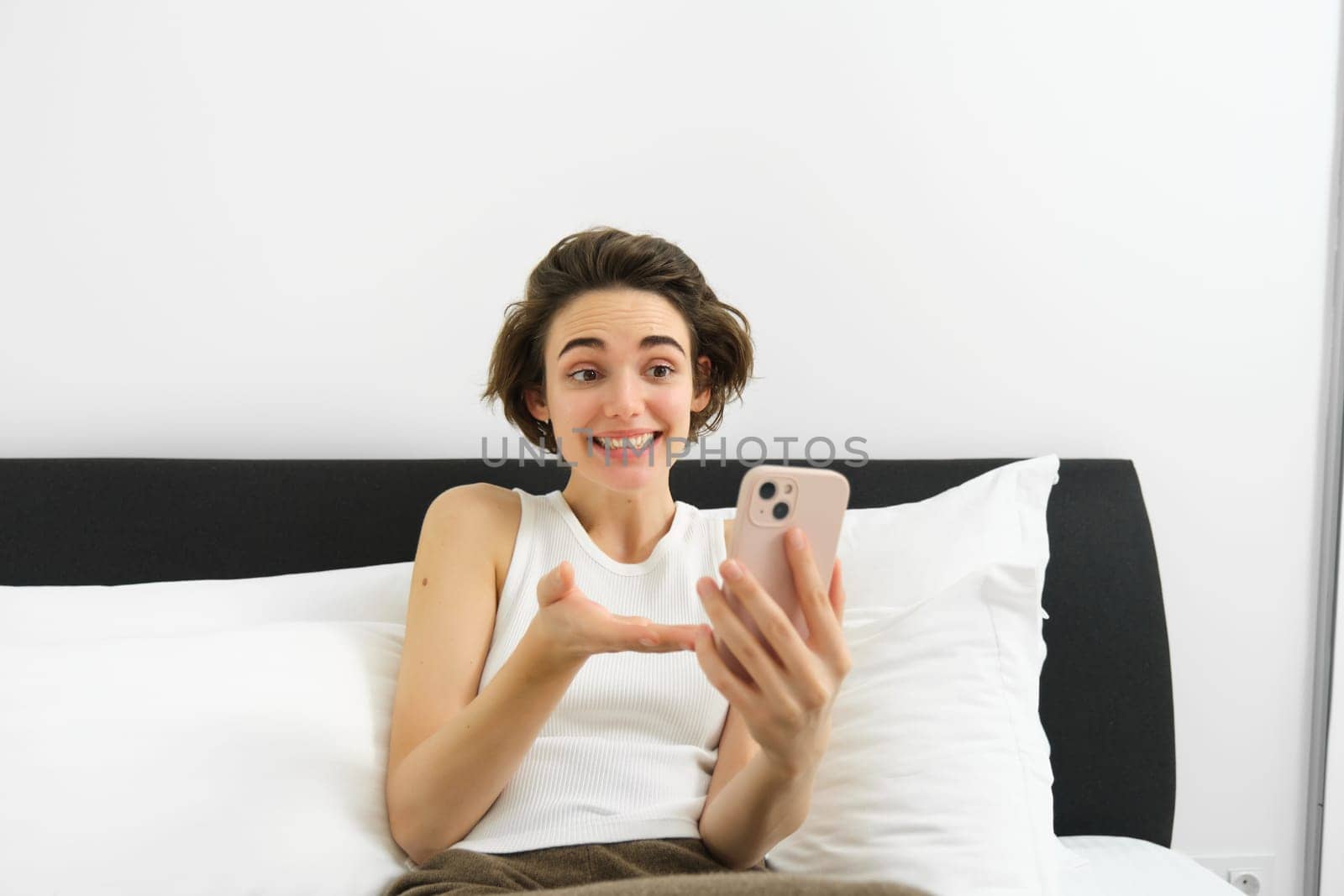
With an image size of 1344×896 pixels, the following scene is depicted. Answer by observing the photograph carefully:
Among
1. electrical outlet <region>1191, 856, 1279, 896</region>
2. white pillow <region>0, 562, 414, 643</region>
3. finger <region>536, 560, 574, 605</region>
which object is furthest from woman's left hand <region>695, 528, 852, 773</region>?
electrical outlet <region>1191, 856, 1279, 896</region>

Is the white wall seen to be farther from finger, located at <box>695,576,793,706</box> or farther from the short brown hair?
finger, located at <box>695,576,793,706</box>

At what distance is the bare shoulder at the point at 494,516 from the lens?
4.04ft

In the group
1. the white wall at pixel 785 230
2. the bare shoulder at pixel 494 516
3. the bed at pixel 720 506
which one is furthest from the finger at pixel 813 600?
the white wall at pixel 785 230

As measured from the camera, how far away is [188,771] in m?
1.00

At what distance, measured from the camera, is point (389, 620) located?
1338 mm

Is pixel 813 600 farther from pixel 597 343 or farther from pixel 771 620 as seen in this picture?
pixel 597 343

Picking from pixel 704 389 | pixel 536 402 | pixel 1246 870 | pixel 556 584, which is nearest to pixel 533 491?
pixel 536 402

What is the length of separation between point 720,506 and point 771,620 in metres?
0.83

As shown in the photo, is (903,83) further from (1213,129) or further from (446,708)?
(446,708)

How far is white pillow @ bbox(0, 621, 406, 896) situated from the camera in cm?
96

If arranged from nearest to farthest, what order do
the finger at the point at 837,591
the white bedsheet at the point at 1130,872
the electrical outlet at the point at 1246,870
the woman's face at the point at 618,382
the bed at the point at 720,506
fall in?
the finger at the point at 837,591
the woman's face at the point at 618,382
the white bedsheet at the point at 1130,872
the bed at the point at 720,506
the electrical outlet at the point at 1246,870

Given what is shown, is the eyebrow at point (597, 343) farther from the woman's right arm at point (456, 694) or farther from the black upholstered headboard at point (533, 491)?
the black upholstered headboard at point (533, 491)

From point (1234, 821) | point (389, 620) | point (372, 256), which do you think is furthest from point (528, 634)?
point (1234, 821)

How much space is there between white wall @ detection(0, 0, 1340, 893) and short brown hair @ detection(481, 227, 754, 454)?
0.90 ft
